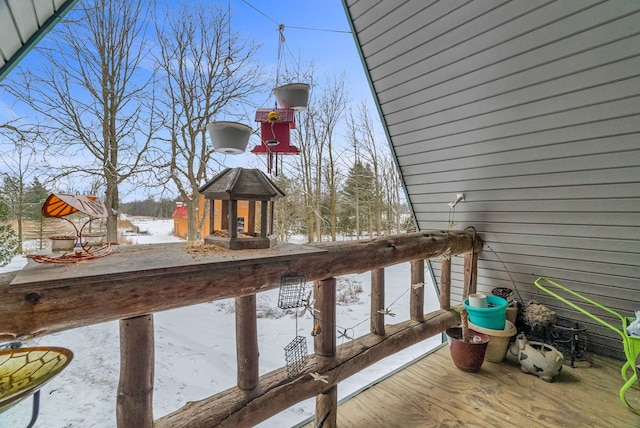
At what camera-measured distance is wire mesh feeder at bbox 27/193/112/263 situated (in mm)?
902

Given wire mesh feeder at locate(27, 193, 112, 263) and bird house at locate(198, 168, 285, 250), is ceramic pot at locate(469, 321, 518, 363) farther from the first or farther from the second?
wire mesh feeder at locate(27, 193, 112, 263)

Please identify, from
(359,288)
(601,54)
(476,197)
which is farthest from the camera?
(359,288)

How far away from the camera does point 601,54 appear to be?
4.45ft

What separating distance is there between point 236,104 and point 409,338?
3706mm

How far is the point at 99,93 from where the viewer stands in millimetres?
3363

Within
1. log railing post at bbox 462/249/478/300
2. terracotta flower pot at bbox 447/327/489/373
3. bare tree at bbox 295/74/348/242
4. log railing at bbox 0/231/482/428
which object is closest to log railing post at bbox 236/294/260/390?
log railing at bbox 0/231/482/428

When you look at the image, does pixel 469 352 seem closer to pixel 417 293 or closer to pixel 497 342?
pixel 497 342

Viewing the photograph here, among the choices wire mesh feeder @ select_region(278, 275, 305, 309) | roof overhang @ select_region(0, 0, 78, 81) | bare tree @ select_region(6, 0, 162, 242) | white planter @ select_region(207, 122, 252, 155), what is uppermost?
bare tree @ select_region(6, 0, 162, 242)

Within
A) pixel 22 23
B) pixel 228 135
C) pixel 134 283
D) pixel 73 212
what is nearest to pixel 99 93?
pixel 22 23

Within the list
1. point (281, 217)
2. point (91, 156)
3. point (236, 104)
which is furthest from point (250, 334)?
point (281, 217)

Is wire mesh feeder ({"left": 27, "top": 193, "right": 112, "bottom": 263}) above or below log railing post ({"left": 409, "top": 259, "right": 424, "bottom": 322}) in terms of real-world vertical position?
above

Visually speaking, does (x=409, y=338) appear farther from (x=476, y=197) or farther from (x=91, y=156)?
(x=91, y=156)

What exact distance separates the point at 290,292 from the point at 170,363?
2.46 metres

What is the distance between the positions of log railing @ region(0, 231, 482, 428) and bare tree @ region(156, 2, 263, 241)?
2.60 metres
